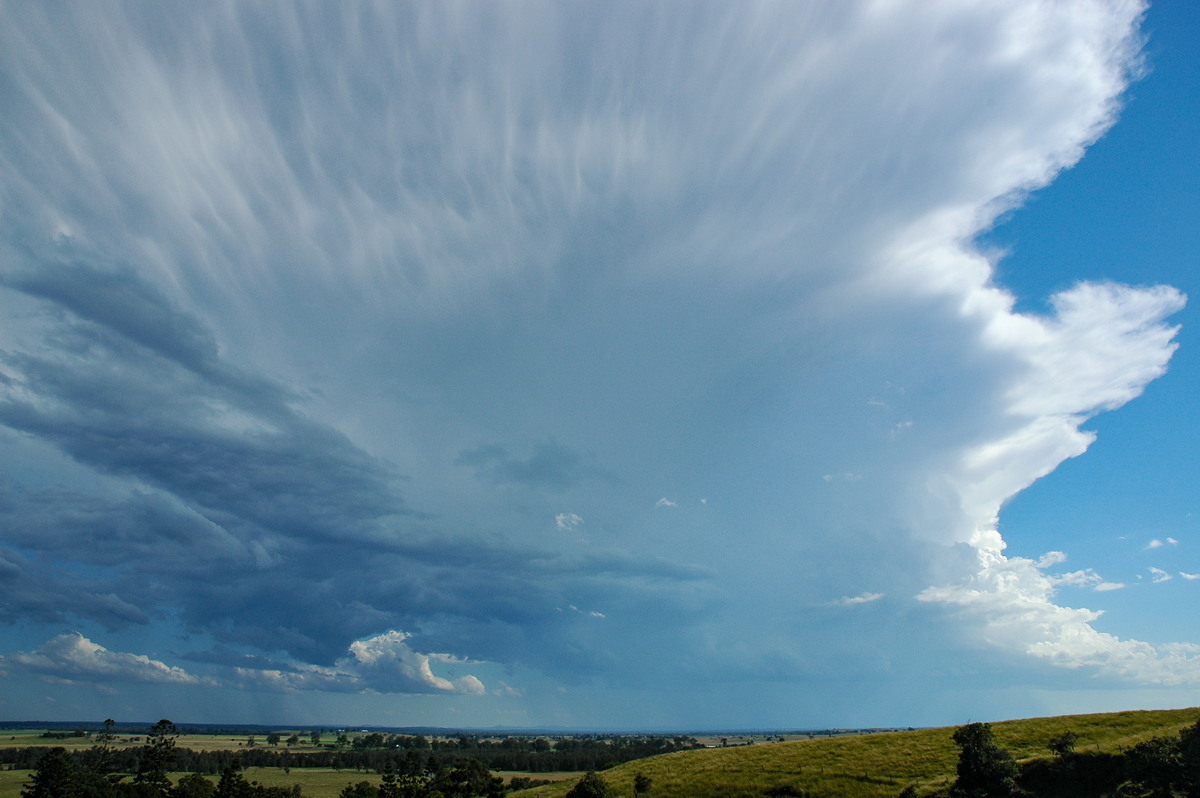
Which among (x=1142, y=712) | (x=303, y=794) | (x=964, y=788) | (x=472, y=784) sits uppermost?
(x=1142, y=712)

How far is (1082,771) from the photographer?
52.8 metres

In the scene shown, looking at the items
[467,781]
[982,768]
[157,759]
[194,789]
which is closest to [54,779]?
[157,759]

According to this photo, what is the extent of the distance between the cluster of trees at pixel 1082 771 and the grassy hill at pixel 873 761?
3558mm

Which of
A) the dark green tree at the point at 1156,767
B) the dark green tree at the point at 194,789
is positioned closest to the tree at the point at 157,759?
the dark green tree at the point at 194,789

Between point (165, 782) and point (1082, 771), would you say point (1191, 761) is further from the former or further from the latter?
point (165, 782)

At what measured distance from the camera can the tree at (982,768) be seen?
52219mm

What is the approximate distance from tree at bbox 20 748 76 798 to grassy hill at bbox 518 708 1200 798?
3795 inches

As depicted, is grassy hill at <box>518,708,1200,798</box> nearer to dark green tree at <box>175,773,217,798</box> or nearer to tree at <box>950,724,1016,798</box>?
tree at <box>950,724,1016,798</box>

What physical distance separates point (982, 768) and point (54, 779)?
154 meters

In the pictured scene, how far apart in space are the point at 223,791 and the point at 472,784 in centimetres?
5363

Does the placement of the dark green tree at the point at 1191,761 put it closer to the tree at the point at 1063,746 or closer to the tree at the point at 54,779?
the tree at the point at 1063,746

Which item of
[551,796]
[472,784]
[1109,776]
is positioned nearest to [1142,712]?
[1109,776]

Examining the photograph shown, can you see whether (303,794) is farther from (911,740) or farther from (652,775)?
(911,740)

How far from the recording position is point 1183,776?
45.8 meters
